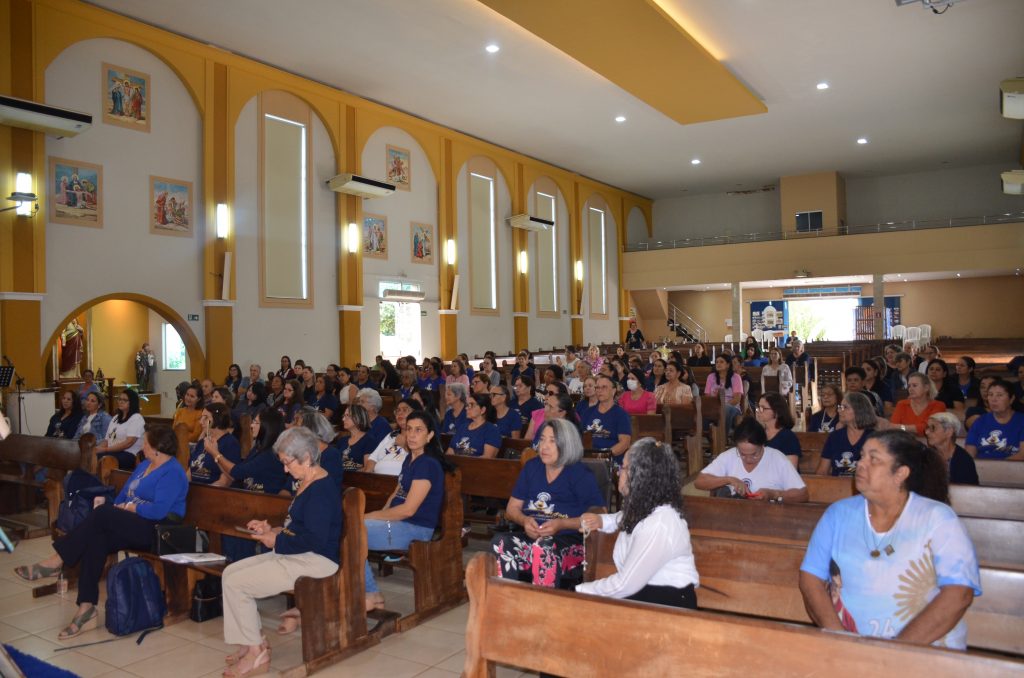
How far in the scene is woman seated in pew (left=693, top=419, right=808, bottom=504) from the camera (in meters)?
3.92

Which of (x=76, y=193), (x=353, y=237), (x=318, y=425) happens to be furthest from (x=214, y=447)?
(x=353, y=237)

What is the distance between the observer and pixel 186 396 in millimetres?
7344

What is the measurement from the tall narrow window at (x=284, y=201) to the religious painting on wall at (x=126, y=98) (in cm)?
192

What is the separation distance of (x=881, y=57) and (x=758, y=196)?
12.3 m

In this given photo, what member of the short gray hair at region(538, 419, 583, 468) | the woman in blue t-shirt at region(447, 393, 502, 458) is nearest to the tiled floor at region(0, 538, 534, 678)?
the short gray hair at region(538, 419, 583, 468)

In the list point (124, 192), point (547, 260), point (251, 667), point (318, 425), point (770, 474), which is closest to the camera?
point (251, 667)

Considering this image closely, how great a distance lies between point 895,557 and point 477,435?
366 centimetres

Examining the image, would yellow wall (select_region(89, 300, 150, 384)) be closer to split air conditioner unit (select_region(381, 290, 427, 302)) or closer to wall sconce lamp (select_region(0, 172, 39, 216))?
split air conditioner unit (select_region(381, 290, 427, 302))

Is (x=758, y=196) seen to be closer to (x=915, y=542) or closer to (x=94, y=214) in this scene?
(x=94, y=214)

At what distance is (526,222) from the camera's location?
18.6 m

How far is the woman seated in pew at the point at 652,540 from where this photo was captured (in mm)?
2674

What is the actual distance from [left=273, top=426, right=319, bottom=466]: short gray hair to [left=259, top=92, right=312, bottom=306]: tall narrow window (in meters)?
9.62

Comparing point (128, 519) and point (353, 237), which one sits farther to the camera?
point (353, 237)

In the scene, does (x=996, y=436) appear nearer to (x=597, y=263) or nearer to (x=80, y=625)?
(x=80, y=625)
